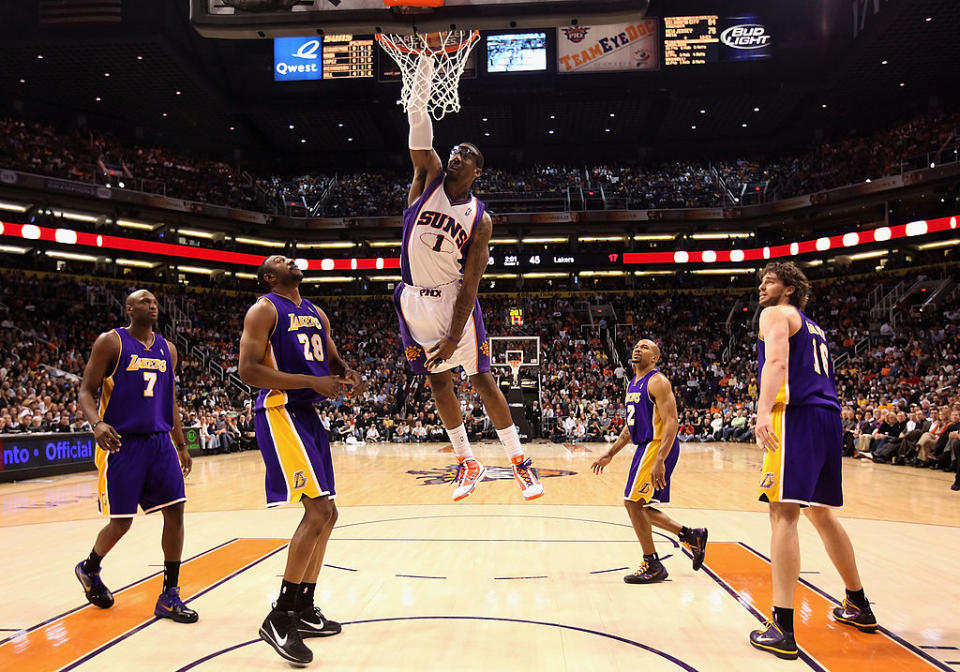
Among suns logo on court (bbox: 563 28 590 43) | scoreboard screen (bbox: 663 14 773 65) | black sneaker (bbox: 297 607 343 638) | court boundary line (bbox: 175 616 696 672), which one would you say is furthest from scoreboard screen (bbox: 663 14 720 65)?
black sneaker (bbox: 297 607 343 638)

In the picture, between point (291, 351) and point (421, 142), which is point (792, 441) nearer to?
point (421, 142)

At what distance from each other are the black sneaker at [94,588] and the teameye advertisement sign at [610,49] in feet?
78.8

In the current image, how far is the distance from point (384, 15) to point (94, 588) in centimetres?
441

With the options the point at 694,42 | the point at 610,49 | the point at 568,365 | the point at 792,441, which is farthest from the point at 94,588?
the point at 694,42

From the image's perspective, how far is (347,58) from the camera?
24.4m

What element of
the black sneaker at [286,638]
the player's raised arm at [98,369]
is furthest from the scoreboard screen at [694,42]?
the black sneaker at [286,638]

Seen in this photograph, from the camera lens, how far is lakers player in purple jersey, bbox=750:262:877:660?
13.1ft

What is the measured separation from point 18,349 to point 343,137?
16440mm

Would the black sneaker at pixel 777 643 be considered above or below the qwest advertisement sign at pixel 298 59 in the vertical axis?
below

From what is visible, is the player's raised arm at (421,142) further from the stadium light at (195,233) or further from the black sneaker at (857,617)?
the stadium light at (195,233)

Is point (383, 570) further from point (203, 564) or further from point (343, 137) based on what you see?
point (343, 137)

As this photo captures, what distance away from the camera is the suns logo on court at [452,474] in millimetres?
12722

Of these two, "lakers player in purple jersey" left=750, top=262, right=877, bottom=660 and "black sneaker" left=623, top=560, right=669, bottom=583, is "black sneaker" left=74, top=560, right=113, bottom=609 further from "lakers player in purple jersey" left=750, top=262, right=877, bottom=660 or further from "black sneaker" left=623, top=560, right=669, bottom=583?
"lakers player in purple jersey" left=750, top=262, right=877, bottom=660

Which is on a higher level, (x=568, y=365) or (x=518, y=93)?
(x=518, y=93)
